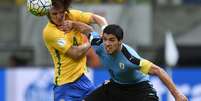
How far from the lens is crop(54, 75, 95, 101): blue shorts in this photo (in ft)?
41.2

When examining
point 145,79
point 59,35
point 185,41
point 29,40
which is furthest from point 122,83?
point 185,41

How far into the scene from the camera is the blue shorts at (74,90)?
41.2 feet

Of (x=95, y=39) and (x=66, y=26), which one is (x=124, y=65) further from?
(x=66, y=26)

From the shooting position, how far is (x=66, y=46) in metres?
12.4

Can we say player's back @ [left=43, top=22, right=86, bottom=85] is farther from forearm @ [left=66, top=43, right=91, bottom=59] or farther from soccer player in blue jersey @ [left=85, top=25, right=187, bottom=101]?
soccer player in blue jersey @ [left=85, top=25, right=187, bottom=101]

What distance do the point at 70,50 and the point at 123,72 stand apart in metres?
0.87

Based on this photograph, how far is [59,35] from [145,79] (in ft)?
4.09

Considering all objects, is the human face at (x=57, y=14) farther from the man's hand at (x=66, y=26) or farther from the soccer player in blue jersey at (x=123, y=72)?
the soccer player in blue jersey at (x=123, y=72)

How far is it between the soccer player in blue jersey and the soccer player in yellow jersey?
317 mm

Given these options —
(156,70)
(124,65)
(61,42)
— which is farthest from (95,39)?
(156,70)

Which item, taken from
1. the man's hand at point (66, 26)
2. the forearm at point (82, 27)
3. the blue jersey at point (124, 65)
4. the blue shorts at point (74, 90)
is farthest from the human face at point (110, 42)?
the blue shorts at point (74, 90)

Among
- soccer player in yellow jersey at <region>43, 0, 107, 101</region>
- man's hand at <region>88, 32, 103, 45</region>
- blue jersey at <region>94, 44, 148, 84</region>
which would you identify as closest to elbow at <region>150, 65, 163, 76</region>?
blue jersey at <region>94, 44, 148, 84</region>

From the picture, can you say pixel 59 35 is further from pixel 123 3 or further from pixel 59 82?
pixel 123 3

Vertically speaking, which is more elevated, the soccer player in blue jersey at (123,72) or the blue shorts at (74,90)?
the soccer player in blue jersey at (123,72)
